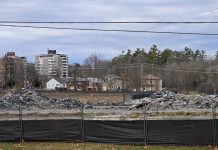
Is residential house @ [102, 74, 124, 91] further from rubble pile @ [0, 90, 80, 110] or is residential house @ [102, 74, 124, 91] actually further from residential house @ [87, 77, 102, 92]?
rubble pile @ [0, 90, 80, 110]

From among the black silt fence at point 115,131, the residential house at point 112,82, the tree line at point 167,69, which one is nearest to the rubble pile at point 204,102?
the black silt fence at point 115,131

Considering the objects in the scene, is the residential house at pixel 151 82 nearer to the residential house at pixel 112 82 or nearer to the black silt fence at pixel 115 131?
the residential house at pixel 112 82

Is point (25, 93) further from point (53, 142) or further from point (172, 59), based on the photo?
point (172, 59)

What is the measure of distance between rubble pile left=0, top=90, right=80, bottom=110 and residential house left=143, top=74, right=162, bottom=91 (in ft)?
307

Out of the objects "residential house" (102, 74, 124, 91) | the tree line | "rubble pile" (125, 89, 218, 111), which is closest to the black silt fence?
"rubble pile" (125, 89, 218, 111)

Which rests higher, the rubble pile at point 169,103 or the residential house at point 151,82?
the residential house at point 151,82

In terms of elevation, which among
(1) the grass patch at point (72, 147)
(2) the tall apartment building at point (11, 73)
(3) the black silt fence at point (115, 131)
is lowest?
(1) the grass patch at point (72, 147)

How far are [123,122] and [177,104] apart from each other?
2665 cm

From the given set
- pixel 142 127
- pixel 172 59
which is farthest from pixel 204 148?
pixel 172 59

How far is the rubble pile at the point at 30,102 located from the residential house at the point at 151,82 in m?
93.5

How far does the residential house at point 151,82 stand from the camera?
144750mm

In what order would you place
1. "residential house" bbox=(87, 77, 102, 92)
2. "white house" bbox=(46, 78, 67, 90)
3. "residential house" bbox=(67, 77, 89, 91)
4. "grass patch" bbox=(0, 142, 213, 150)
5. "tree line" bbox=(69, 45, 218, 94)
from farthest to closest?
"white house" bbox=(46, 78, 67, 90) < "residential house" bbox=(87, 77, 102, 92) < "residential house" bbox=(67, 77, 89, 91) < "tree line" bbox=(69, 45, 218, 94) < "grass patch" bbox=(0, 142, 213, 150)

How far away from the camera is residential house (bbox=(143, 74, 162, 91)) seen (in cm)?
14475

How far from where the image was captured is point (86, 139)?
68.8ft
